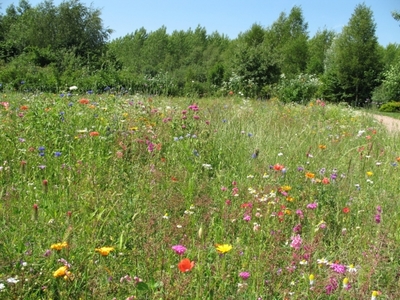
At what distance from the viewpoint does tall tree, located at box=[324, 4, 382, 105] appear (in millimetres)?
23906

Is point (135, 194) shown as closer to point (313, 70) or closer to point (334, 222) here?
point (334, 222)

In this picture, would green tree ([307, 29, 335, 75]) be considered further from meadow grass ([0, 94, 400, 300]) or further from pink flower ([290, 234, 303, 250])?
pink flower ([290, 234, 303, 250])

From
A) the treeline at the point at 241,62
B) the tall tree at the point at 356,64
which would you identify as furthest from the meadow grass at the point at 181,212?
the tall tree at the point at 356,64

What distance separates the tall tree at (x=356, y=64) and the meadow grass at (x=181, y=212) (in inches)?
823

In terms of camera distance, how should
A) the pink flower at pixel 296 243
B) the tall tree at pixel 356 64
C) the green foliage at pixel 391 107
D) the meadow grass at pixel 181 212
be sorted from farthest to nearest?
the tall tree at pixel 356 64 < the green foliage at pixel 391 107 < the pink flower at pixel 296 243 < the meadow grass at pixel 181 212

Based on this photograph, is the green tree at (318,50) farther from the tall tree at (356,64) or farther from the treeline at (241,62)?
the tall tree at (356,64)

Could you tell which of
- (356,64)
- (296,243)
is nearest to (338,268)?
(296,243)

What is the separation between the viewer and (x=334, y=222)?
2623 mm

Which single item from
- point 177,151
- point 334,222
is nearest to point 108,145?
point 177,151

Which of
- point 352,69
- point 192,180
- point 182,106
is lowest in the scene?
point 192,180

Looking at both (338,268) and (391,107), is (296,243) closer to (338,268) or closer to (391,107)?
(338,268)

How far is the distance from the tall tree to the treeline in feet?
0.18

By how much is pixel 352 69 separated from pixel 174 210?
76.9ft

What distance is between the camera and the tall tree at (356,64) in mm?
23906
